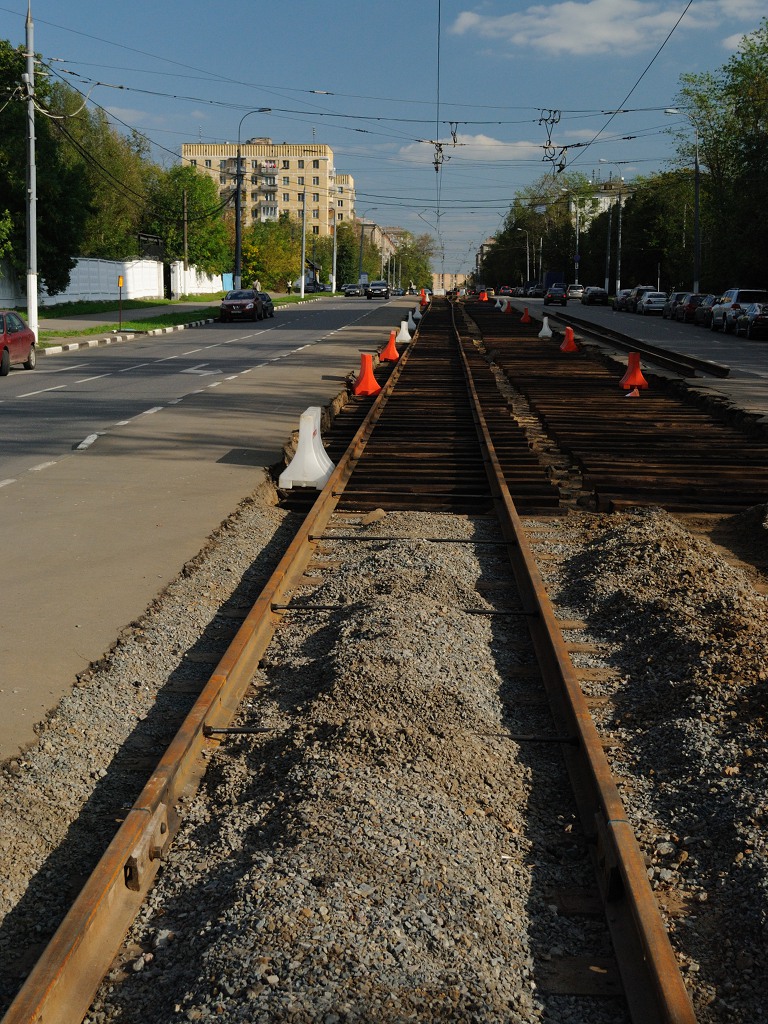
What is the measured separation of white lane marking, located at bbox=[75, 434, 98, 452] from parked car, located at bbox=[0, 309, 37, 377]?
11461mm

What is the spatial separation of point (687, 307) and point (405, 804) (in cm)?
6070

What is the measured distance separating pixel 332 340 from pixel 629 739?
35094 mm

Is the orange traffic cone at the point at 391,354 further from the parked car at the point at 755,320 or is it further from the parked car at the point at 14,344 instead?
the parked car at the point at 755,320

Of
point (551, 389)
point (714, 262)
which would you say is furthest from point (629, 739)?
point (714, 262)

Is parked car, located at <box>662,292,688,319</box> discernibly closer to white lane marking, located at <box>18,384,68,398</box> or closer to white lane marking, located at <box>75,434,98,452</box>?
white lane marking, located at <box>18,384,68,398</box>

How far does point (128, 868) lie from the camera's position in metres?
3.82

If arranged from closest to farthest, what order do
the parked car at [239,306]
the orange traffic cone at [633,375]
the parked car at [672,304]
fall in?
the orange traffic cone at [633,375] < the parked car at [239,306] < the parked car at [672,304]

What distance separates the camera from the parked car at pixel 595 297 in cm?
9400

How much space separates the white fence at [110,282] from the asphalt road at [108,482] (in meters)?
24.9

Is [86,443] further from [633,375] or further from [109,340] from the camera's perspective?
[109,340]

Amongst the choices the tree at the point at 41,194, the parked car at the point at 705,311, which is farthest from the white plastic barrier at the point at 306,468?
the parked car at the point at 705,311

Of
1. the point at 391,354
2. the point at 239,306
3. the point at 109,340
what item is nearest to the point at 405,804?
the point at 391,354

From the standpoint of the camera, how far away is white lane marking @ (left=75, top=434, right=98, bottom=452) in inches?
579

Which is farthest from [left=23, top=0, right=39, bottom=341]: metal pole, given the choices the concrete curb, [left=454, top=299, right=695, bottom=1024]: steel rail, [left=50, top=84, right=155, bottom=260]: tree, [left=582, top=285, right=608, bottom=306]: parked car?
[left=582, top=285, right=608, bottom=306]: parked car
